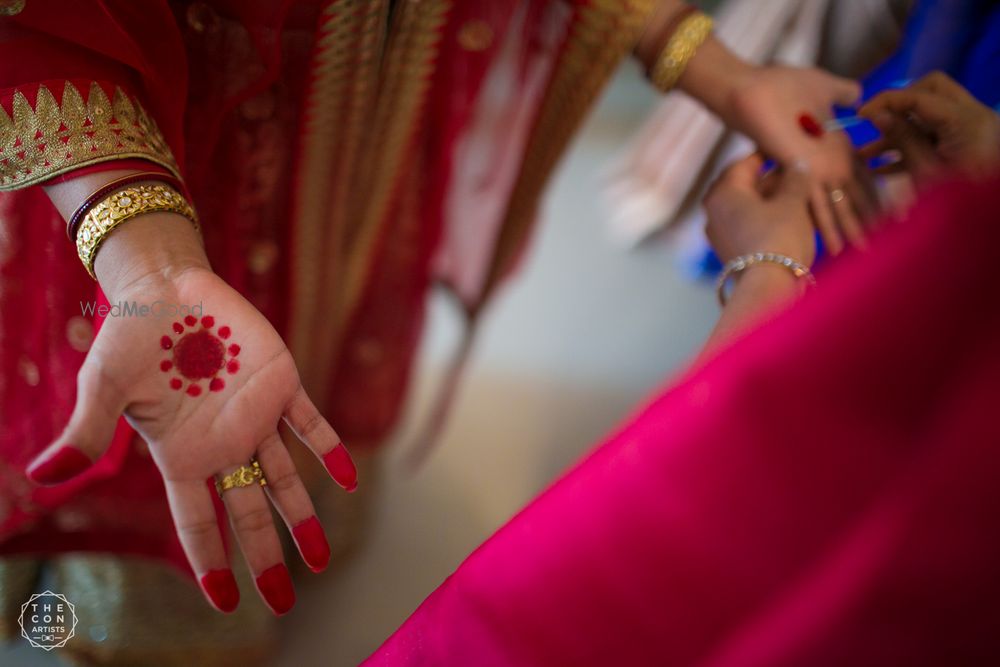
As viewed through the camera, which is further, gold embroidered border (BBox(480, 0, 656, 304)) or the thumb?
gold embroidered border (BBox(480, 0, 656, 304))

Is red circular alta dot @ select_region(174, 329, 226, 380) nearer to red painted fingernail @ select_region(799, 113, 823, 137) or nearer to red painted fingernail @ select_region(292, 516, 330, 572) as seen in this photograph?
red painted fingernail @ select_region(292, 516, 330, 572)

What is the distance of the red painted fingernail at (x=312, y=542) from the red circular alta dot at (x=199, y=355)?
9 centimetres

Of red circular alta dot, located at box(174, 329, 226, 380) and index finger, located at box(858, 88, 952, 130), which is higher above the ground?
index finger, located at box(858, 88, 952, 130)

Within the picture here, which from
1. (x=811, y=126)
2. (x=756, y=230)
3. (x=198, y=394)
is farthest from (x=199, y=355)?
(x=811, y=126)

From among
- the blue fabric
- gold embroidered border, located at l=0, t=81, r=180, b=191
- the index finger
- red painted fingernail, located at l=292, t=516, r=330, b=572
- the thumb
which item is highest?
the blue fabric

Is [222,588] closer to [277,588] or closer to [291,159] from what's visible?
[277,588]

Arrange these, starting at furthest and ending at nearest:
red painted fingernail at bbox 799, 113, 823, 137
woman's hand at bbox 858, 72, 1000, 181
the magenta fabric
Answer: red painted fingernail at bbox 799, 113, 823, 137, woman's hand at bbox 858, 72, 1000, 181, the magenta fabric

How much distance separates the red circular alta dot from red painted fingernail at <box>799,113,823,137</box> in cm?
45

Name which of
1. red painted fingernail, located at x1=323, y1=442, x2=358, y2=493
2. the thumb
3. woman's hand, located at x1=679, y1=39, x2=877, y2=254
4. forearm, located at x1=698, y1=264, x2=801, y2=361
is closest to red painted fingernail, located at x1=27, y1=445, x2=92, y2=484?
the thumb

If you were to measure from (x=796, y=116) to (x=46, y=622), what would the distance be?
0.62m

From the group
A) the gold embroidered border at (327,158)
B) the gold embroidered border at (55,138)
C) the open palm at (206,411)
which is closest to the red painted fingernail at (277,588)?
the open palm at (206,411)

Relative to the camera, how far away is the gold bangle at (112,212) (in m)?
0.32

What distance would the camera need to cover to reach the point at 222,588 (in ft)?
1.08

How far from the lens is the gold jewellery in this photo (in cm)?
31
